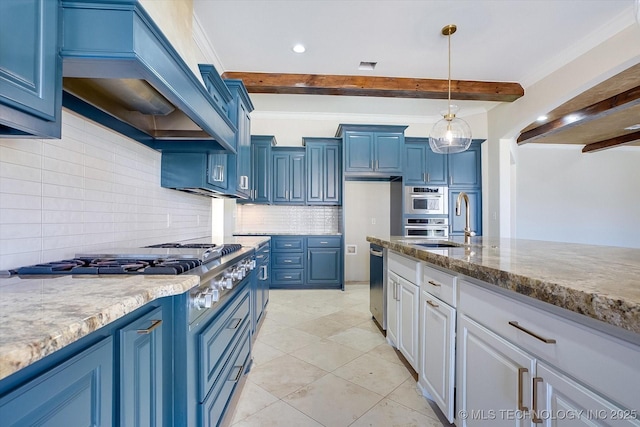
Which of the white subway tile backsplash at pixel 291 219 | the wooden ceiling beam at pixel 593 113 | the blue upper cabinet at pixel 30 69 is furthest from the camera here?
the white subway tile backsplash at pixel 291 219

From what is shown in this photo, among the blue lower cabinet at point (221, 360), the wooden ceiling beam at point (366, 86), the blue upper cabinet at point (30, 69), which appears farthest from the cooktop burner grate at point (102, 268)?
the wooden ceiling beam at point (366, 86)

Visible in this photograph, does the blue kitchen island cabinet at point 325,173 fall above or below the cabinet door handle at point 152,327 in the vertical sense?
above

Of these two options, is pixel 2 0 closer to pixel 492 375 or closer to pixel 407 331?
pixel 492 375

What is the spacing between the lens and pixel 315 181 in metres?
4.74

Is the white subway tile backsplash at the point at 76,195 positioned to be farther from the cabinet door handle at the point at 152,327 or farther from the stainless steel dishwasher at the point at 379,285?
the stainless steel dishwasher at the point at 379,285

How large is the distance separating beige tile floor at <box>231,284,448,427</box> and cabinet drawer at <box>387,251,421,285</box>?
0.71 m

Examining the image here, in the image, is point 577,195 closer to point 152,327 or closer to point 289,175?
point 289,175

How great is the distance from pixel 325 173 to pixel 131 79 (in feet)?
11.8

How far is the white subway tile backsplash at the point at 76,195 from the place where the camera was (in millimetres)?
1045

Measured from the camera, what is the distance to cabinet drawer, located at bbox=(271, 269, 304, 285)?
4535mm

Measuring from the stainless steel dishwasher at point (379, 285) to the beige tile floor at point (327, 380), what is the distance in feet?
0.57

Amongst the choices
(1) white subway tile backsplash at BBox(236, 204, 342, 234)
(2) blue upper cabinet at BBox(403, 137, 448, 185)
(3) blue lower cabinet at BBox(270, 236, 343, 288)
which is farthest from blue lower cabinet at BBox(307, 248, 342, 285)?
(2) blue upper cabinet at BBox(403, 137, 448, 185)

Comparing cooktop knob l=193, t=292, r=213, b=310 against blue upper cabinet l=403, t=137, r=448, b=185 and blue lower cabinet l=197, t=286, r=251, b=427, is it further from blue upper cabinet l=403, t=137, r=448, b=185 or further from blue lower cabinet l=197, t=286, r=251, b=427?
blue upper cabinet l=403, t=137, r=448, b=185

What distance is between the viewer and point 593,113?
3.62m
